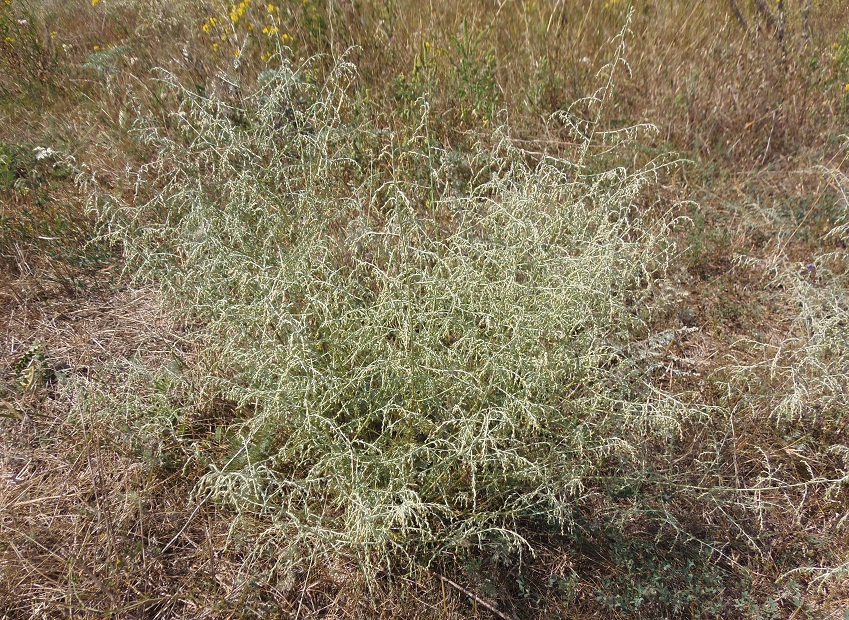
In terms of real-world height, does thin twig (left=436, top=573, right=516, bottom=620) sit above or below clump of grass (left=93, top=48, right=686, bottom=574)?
below

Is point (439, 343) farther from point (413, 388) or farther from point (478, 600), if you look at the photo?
point (478, 600)

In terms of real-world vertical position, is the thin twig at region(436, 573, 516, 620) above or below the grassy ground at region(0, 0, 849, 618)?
below

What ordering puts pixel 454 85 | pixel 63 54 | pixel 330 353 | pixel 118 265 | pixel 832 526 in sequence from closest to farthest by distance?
pixel 330 353 → pixel 832 526 → pixel 118 265 → pixel 454 85 → pixel 63 54

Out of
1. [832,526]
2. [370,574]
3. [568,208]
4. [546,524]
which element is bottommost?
[832,526]

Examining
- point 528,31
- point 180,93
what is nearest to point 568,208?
point 528,31

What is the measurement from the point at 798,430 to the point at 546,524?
116cm

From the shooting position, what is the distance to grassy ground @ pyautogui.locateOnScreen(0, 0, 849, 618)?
187cm

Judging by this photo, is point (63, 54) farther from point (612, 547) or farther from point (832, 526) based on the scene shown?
point (832, 526)

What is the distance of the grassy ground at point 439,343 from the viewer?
1.87 metres

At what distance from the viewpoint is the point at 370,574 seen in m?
1.75

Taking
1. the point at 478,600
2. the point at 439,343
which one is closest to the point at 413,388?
the point at 439,343

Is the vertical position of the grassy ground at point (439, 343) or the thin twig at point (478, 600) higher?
the grassy ground at point (439, 343)

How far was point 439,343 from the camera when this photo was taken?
1.94m

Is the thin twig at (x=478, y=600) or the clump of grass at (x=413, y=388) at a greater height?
the clump of grass at (x=413, y=388)
